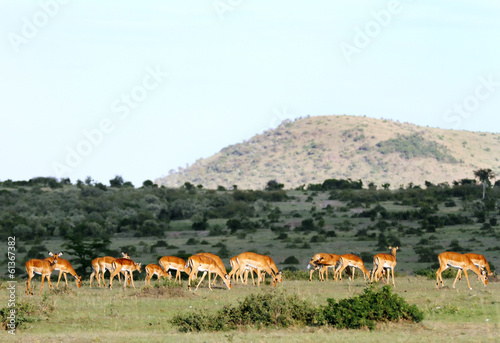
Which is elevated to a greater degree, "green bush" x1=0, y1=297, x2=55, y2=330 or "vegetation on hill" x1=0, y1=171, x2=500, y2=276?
"vegetation on hill" x1=0, y1=171, x2=500, y2=276

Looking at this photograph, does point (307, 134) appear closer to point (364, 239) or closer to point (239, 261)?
point (364, 239)

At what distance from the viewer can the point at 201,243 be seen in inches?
1922

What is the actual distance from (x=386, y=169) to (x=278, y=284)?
116 meters

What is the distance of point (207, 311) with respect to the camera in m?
16.3

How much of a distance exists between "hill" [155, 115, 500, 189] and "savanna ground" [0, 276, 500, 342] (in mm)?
111351

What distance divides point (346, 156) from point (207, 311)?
5137 inches

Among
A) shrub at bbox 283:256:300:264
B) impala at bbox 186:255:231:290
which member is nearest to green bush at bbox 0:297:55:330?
impala at bbox 186:255:231:290

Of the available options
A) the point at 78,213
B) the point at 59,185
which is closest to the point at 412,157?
the point at 59,185

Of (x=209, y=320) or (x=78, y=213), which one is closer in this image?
(x=209, y=320)

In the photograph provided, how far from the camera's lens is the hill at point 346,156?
5428 inches

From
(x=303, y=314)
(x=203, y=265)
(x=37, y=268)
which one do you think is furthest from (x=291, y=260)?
(x=303, y=314)

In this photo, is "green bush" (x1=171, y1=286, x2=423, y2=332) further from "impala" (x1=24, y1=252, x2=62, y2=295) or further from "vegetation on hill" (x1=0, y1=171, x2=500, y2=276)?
"vegetation on hill" (x1=0, y1=171, x2=500, y2=276)

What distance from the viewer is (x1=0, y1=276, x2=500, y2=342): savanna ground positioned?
46.8ft

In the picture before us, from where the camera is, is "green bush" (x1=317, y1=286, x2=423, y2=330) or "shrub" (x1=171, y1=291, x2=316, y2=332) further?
"shrub" (x1=171, y1=291, x2=316, y2=332)
